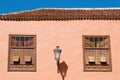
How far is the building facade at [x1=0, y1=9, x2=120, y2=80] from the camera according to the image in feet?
54.2

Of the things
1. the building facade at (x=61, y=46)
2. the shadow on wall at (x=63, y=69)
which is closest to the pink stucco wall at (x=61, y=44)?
the building facade at (x=61, y=46)

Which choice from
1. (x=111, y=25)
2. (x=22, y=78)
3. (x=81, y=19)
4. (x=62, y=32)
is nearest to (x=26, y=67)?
(x=22, y=78)

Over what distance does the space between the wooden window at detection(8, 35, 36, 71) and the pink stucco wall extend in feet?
0.66

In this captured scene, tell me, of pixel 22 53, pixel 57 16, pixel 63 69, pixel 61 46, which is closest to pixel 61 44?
pixel 61 46

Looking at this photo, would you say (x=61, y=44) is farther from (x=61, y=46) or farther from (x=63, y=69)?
(x=63, y=69)

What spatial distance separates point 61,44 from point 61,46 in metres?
0.11

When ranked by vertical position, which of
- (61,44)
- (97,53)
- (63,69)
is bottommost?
(63,69)

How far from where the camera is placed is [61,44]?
Result: 1684cm

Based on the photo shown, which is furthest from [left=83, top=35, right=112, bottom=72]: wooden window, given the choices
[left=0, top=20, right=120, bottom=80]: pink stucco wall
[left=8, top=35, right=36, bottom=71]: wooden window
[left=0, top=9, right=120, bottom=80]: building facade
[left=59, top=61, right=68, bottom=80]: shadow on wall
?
[left=8, top=35, right=36, bottom=71]: wooden window

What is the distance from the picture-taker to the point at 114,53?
16.8 m

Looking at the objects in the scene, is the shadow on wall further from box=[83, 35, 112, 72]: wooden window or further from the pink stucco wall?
box=[83, 35, 112, 72]: wooden window

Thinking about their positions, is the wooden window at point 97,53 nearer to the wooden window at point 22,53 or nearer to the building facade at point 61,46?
the building facade at point 61,46

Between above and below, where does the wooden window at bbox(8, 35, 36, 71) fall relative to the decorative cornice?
below

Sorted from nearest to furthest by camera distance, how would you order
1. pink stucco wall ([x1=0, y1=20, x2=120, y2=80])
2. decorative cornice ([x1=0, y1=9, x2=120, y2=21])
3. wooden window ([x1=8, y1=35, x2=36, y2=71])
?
1. pink stucco wall ([x1=0, y1=20, x2=120, y2=80])
2. wooden window ([x1=8, y1=35, x2=36, y2=71])
3. decorative cornice ([x1=0, y1=9, x2=120, y2=21])
